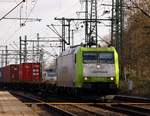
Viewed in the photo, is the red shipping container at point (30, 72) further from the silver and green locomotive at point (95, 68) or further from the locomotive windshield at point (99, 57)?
the locomotive windshield at point (99, 57)

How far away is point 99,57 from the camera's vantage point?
94.1 feet

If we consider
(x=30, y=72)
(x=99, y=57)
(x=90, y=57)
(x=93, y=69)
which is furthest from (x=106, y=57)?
(x=30, y=72)

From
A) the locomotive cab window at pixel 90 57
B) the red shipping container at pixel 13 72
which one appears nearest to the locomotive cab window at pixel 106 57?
the locomotive cab window at pixel 90 57

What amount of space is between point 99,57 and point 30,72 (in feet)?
92.8

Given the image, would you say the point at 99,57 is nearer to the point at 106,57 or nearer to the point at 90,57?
the point at 106,57

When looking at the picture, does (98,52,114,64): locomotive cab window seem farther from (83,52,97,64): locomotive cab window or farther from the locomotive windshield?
(83,52,97,64): locomotive cab window

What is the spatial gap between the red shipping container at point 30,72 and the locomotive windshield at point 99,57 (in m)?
26.9

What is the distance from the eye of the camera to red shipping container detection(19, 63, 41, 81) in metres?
55.8

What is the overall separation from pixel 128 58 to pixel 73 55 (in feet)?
103

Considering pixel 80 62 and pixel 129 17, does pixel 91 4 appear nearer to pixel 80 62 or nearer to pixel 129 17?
pixel 129 17

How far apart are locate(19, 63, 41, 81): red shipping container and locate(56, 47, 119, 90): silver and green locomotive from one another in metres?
26.7

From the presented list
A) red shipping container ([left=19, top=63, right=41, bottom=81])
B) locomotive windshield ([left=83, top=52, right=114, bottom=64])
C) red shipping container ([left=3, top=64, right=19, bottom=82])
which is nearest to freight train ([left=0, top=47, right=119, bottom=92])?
locomotive windshield ([left=83, top=52, right=114, bottom=64])

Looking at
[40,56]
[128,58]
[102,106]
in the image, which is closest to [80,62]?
[102,106]

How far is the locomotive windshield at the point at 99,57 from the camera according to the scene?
28531mm
